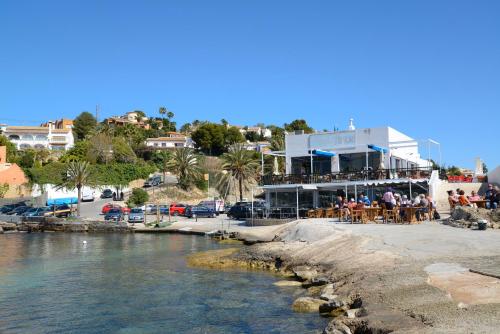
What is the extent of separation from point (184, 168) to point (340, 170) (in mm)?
34957

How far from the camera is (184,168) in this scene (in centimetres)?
7150

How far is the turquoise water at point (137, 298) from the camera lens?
1398 centimetres

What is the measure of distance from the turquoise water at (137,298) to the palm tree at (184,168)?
4175 centimetres

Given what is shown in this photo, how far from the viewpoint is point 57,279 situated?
872 inches

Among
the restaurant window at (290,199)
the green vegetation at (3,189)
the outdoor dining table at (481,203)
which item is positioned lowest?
the outdoor dining table at (481,203)

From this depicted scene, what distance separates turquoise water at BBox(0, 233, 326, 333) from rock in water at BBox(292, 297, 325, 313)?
0.33 metres

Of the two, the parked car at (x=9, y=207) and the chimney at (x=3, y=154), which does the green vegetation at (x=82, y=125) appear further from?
the parked car at (x=9, y=207)

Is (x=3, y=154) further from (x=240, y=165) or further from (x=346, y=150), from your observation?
(x=346, y=150)

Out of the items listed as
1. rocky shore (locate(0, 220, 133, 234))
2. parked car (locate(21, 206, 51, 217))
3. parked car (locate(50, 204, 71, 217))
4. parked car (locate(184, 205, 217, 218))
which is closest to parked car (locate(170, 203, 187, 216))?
parked car (locate(184, 205, 217, 218))

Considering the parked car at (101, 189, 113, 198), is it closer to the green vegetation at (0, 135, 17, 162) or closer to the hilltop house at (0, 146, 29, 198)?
the hilltop house at (0, 146, 29, 198)

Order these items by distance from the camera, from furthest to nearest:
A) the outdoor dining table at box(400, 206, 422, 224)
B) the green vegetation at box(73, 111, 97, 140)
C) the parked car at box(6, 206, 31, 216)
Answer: the green vegetation at box(73, 111, 97, 140) < the parked car at box(6, 206, 31, 216) < the outdoor dining table at box(400, 206, 422, 224)

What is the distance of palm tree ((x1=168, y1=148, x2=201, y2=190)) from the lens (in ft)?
235

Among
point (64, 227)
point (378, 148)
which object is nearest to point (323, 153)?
point (378, 148)

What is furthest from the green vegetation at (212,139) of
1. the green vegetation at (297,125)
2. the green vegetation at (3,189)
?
the green vegetation at (3,189)
